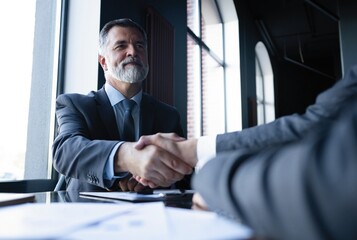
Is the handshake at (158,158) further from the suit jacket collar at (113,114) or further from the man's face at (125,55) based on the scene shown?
the man's face at (125,55)

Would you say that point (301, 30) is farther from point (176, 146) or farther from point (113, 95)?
point (176, 146)

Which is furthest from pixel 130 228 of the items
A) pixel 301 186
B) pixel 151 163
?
pixel 151 163

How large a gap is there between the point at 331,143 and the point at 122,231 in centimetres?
24

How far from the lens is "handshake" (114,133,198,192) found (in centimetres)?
121

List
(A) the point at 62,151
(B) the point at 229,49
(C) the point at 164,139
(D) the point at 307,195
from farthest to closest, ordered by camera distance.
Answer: (B) the point at 229,49, (A) the point at 62,151, (C) the point at 164,139, (D) the point at 307,195

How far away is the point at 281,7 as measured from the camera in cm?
746

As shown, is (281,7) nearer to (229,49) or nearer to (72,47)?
(229,49)

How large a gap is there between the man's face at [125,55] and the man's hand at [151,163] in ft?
3.02

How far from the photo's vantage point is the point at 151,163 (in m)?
1.20

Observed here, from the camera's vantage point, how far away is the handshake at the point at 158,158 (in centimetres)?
121

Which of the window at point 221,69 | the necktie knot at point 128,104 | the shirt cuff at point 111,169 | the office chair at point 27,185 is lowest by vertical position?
the office chair at point 27,185

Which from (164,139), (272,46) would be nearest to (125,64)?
(164,139)

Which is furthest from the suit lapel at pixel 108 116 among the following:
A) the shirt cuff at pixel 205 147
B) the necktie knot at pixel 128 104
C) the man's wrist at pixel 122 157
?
the shirt cuff at pixel 205 147

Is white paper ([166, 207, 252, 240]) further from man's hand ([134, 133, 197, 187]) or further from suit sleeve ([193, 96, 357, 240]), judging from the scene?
man's hand ([134, 133, 197, 187])
